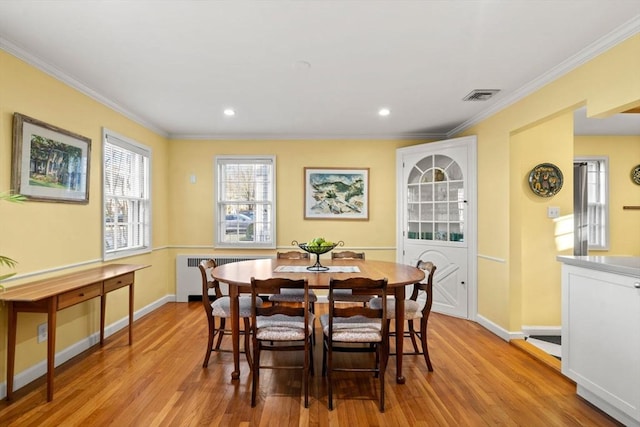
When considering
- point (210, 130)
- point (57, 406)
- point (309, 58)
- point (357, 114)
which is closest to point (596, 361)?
point (309, 58)

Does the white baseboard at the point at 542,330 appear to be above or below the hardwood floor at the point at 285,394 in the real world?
above

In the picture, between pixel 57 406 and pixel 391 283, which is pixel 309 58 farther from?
pixel 57 406

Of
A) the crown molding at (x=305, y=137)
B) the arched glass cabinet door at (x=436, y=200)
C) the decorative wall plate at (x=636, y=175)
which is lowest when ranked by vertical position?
the arched glass cabinet door at (x=436, y=200)

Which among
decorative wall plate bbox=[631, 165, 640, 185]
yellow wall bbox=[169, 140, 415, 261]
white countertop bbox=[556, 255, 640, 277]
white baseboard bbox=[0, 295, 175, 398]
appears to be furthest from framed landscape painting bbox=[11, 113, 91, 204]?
Result: decorative wall plate bbox=[631, 165, 640, 185]

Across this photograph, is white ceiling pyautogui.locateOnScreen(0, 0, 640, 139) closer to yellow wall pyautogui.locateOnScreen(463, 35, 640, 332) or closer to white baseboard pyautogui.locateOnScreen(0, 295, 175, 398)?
yellow wall pyautogui.locateOnScreen(463, 35, 640, 332)

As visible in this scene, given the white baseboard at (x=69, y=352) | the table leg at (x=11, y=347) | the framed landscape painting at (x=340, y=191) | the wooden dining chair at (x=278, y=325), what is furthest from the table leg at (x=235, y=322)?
the framed landscape painting at (x=340, y=191)

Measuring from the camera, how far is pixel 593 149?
16.8ft

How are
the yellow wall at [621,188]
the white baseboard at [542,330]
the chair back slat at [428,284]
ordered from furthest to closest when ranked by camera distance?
the yellow wall at [621,188] < the white baseboard at [542,330] < the chair back slat at [428,284]

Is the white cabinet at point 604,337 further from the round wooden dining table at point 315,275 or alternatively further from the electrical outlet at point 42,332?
the electrical outlet at point 42,332

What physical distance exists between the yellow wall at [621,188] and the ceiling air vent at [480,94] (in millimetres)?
2692

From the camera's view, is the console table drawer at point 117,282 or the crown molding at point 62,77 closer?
the crown molding at point 62,77

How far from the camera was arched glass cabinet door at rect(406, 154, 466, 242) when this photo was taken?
4.51 metres

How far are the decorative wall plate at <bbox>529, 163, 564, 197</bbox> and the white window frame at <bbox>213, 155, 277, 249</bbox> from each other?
3.37m

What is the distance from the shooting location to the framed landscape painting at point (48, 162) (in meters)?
2.59
